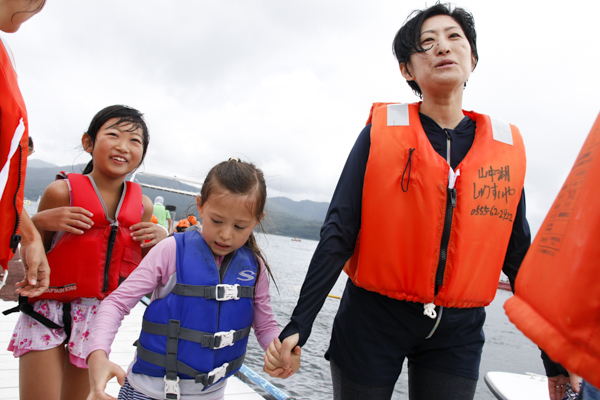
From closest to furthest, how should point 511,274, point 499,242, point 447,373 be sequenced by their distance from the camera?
point 447,373 < point 499,242 < point 511,274

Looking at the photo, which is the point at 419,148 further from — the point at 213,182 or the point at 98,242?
the point at 98,242

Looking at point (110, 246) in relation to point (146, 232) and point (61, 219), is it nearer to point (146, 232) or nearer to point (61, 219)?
point (146, 232)

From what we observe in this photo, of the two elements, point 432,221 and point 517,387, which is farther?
point 517,387

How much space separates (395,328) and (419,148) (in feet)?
2.53

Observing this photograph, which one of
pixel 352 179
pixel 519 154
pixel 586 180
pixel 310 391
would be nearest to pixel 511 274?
pixel 519 154

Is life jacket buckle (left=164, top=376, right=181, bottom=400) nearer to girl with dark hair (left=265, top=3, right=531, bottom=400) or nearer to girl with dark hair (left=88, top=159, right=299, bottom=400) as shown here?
girl with dark hair (left=88, top=159, right=299, bottom=400)

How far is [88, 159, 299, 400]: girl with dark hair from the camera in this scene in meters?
1.54

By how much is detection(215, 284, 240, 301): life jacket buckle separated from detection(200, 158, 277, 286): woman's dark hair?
0.69ft

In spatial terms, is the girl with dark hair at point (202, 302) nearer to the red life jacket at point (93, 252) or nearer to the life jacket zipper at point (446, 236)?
the red life jacket at point (93, 252)

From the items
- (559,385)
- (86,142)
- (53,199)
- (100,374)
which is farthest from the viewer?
(86,142)

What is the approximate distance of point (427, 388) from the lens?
1.52m

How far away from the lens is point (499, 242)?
5.31 ft

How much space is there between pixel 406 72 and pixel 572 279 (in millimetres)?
1576

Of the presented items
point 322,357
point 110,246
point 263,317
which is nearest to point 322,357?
point 322,357
